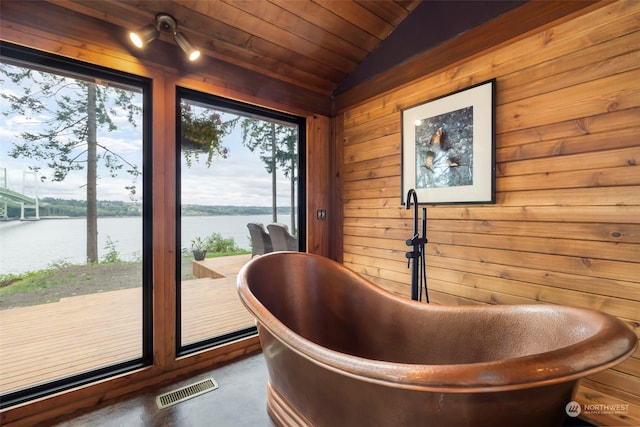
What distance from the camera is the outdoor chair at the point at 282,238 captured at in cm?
271

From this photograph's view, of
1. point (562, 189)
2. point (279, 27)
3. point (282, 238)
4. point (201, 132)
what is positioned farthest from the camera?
point (282, 238)

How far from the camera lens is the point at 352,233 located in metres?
2.71

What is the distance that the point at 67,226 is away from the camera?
67.4 inches

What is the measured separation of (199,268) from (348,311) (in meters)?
1.26

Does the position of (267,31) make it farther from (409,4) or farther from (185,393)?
(185,393)

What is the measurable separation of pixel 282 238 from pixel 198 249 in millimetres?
780

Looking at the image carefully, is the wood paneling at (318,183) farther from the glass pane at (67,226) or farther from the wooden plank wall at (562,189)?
the glass pane at (67,226)

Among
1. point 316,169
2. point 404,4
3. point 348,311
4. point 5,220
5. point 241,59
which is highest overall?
point 404,4

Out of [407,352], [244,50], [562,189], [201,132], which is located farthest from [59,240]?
[562,189]

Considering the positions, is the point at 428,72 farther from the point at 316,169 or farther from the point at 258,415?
the point at 258,415

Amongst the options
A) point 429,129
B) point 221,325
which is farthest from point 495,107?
point 221,325

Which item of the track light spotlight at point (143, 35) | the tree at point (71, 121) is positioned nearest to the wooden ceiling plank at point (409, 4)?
→ the track light spotlight at point (143, 35)

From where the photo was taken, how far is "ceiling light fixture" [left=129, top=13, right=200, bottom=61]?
166cm

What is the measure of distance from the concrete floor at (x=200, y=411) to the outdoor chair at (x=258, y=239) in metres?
1.07
